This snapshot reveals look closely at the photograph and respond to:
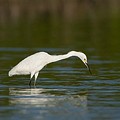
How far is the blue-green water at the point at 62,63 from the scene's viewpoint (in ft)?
47.8

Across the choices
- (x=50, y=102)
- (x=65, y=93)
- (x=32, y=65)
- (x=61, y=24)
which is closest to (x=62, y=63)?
(x=32, y=65)

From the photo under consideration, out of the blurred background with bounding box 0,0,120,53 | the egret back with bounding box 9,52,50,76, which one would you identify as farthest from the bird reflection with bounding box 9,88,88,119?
the blurred background with bounding box 0,0,120,53

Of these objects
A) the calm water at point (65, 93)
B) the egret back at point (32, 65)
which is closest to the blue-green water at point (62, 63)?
the calm water at point (65, 93)

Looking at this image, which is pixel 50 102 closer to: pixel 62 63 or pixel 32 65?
pixel 32 65

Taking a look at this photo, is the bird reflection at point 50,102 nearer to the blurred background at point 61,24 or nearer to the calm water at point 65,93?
the calm water at point 65,93

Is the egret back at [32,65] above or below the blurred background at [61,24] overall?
above

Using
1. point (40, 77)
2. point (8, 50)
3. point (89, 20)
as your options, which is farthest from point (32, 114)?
point (89, 20)

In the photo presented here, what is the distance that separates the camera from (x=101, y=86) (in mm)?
17688

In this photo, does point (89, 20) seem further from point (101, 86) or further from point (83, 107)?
point (83, 107)

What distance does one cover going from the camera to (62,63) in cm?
2278

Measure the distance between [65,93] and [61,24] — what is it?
22580mm

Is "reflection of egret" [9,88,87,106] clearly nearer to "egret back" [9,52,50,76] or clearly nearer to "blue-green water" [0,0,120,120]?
"blue-green water" [0,0,120,120]

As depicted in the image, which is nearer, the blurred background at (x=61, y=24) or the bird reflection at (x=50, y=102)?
the bird reflection at (x=50, y=102)

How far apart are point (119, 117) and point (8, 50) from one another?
43.1 ft
